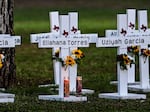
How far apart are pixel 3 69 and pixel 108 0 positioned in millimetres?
44128

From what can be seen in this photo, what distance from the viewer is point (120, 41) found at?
46.1ft

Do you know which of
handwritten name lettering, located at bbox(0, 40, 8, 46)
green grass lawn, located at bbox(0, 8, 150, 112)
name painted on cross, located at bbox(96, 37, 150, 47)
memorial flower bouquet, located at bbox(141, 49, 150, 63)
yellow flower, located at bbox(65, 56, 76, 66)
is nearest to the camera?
green grass lawn, located at bbox(0, 8, 150, 112)

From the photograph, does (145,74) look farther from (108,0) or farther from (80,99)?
(108,0)

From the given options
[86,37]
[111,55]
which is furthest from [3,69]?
[111,55]

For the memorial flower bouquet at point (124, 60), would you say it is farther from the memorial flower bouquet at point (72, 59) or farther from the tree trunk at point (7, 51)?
the tree trunk at point (7, 51)

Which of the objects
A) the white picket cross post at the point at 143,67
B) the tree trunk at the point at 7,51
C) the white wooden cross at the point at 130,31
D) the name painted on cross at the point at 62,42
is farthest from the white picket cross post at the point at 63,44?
the tree trunk at the point at 7,51

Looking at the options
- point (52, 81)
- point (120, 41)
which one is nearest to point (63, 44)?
point (120, 41)

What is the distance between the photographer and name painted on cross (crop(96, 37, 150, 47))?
45.2ft

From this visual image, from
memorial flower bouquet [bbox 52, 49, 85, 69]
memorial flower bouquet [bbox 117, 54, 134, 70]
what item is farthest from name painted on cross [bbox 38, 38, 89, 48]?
memorial flower bouquet [bbox 117, 54, 134, 70]

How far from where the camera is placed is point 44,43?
44.3ft

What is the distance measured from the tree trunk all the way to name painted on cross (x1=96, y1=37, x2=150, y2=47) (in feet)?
7.71

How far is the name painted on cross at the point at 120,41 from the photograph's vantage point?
1378 cm

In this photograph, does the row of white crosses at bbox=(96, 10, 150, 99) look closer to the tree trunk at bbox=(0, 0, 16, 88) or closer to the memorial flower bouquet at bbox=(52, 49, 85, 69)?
the memorial flower bouquet at bbox=(52, 49, 85, 69)

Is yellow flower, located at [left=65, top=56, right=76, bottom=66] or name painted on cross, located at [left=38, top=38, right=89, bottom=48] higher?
name painted on cross, located at [left=38, top=38, right=89, bottom=48]
